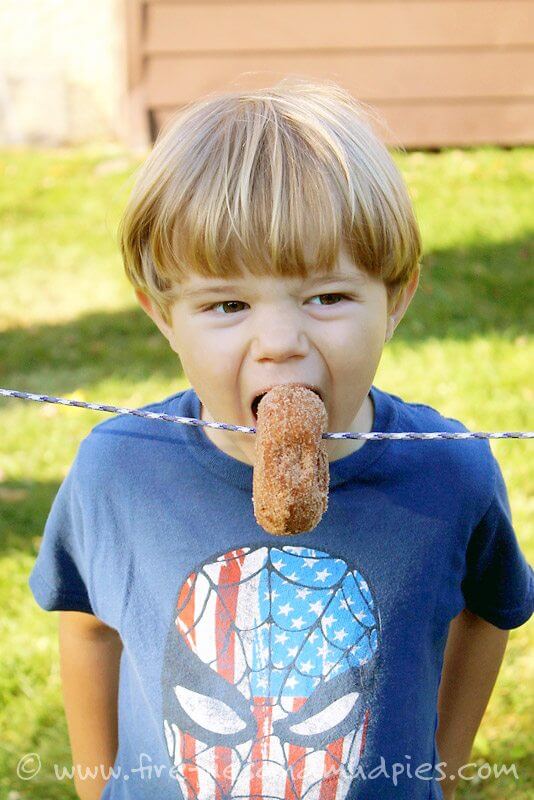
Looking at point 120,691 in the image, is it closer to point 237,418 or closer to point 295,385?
point 237,418

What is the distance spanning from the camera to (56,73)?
888 centimetres

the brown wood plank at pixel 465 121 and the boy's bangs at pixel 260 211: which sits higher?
the brown wood plank at pixel 465 121

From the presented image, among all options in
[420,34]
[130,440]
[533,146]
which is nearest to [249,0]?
[420,34]

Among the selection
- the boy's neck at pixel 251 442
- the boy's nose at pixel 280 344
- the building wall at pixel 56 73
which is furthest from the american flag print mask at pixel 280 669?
the building wall at pixel 56 73

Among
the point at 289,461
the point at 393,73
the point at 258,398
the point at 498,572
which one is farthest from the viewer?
the point at 393,73

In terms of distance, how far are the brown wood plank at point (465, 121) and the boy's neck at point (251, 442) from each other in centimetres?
651

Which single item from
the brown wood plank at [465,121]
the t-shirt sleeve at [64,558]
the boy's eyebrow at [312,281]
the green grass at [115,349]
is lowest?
the t-shirt sleeve at [64,558]

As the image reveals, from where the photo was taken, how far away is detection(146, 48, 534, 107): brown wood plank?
7656 millimetres

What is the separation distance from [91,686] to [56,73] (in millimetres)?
7989

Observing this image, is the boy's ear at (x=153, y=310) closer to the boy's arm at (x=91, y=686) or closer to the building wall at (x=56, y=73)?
the boy's arm at (x=91, y=686)

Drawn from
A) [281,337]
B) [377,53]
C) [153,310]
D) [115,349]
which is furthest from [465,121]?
[281,337]

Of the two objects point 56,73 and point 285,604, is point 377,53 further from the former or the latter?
point 285,604

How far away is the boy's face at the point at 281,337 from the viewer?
140 centimetres

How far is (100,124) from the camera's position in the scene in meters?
8.96
